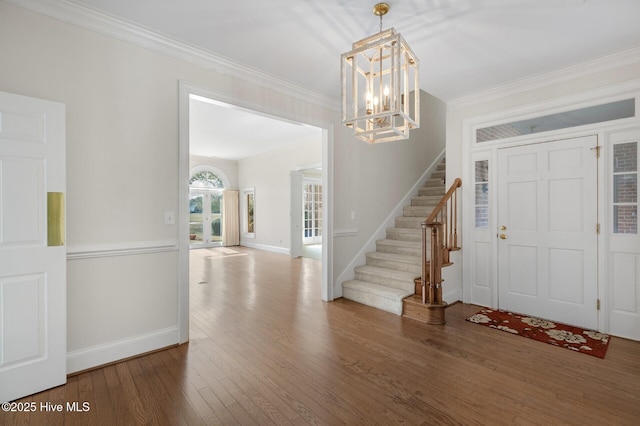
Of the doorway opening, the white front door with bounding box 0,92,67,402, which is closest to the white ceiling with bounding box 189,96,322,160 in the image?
the doorway opening

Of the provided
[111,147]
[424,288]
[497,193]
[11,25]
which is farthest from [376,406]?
[11,25]

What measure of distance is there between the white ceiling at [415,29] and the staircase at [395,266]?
224cm

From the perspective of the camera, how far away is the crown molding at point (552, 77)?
3.03 m

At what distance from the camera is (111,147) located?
2551 millimetres

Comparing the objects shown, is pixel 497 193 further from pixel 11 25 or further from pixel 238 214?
pixel 238 214

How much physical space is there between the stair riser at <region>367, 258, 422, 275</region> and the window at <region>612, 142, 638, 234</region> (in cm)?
211

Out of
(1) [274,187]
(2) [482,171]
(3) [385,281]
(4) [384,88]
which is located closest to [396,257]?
(3) [385,281]

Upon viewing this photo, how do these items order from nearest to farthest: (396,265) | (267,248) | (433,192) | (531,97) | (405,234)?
(531,97)
(396,265)
(405,234)
(433,192)
(267,248)

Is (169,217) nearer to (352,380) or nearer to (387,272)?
(352,380)

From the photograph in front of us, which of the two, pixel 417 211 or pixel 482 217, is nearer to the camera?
pixel 482 217

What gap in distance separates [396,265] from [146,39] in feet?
13.0

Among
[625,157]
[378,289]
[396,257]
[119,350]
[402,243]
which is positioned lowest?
[119,350]

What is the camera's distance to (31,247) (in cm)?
211

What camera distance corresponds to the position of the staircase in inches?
155
